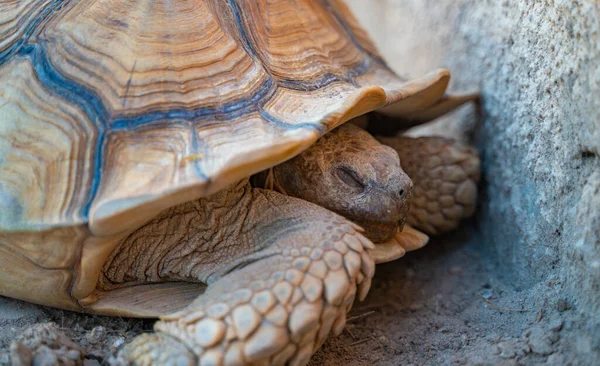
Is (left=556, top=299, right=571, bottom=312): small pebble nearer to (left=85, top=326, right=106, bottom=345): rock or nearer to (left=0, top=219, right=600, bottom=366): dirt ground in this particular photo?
(left=0, top=219, right=600, bottom=366): dirt ground

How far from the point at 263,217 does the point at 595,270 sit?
940 mm

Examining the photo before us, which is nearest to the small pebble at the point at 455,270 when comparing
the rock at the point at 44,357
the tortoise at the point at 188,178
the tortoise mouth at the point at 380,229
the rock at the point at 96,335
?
the tortoise at the point at 188,178

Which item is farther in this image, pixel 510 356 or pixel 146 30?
pixel 146 30

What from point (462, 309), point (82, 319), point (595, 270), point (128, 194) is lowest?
point (462, 309)

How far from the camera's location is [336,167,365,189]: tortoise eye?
188 cm

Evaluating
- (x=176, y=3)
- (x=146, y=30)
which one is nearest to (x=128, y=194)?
(x=146, y=30)

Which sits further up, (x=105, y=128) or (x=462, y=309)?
(x=105, y=128)

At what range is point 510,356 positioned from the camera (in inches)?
63.0

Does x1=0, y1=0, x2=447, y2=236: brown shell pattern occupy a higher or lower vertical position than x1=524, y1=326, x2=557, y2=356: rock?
higher

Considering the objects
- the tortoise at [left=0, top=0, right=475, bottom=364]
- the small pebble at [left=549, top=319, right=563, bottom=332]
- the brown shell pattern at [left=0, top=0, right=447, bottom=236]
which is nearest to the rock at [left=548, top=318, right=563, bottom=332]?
the small pebble at [left=549, top=319, right=563, bottom=332]

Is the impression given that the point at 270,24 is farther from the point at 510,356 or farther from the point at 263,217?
the point at 510,356

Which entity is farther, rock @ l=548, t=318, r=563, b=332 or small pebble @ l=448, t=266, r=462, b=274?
small pebble @ l=448, t=266, r=462, b=274

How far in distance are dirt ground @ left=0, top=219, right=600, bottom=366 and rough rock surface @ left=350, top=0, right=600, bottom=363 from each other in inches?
1.3

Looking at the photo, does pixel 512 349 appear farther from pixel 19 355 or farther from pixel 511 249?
pixel 19 355
